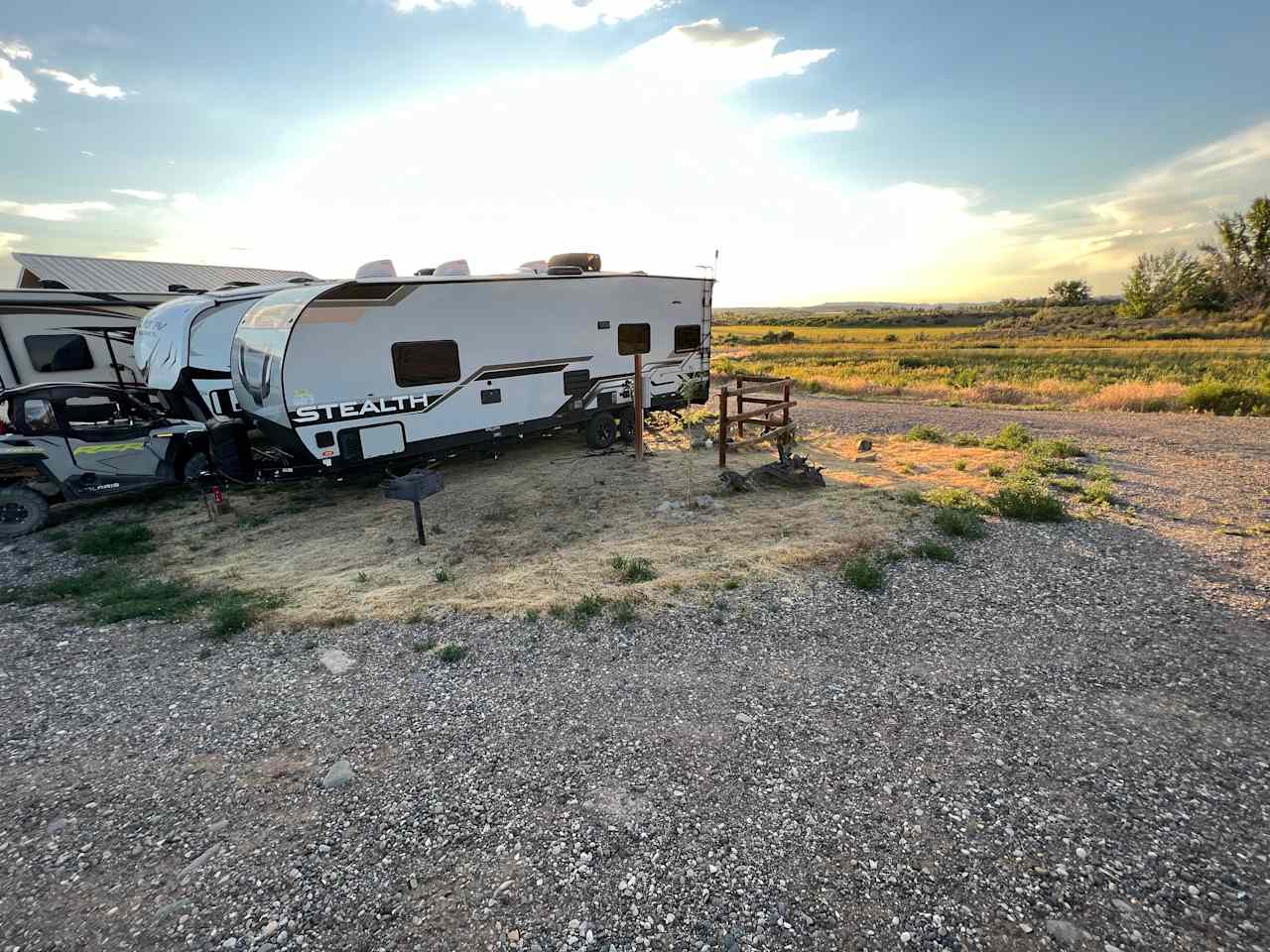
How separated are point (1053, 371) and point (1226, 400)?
40.3 feet

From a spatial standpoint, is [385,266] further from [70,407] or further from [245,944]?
[245,944]

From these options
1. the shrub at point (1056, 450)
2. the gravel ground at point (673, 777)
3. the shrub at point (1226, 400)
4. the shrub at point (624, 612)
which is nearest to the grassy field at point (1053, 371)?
the shrub at point (1226, 400)

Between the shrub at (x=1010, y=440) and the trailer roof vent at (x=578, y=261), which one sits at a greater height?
the trailer roof vent at (x=578, y=261)

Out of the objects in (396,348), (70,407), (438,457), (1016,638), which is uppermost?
(396,348)

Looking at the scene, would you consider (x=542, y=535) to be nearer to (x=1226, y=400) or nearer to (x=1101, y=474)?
(x=1101, y=474)

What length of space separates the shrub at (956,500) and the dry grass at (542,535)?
0.59 meters

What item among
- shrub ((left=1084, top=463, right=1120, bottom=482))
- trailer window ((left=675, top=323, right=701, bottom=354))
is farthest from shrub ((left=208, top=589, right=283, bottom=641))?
shrub ((left=1084, top=463, right=1120, bottom=482))

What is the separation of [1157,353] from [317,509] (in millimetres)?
41209

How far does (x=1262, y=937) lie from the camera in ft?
8.82

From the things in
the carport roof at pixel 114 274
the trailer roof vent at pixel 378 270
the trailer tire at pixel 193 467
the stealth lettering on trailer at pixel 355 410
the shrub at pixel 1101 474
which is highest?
the carport roof at pixel 114 274

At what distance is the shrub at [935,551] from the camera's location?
22.7ft

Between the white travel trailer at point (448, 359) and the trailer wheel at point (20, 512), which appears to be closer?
the white travel trailer at point (448, 359)

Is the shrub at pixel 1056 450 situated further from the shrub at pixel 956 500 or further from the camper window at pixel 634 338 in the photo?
the camper window at pixel 634 338

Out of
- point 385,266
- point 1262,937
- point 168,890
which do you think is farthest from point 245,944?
point 385,266
